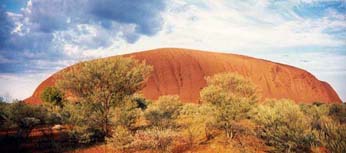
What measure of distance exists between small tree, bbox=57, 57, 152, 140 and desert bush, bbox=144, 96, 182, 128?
12.8ft

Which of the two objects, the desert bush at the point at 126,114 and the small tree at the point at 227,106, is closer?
the small tree at the point at 227,106

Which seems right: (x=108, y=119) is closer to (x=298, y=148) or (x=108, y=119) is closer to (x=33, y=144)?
(x=33, y=144)

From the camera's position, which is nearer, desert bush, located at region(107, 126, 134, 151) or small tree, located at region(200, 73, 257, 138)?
desert bush, located at region(107, 126, 134, 151)

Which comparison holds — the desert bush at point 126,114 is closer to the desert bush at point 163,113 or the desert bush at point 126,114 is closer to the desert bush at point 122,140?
the desert bush at point 163,113

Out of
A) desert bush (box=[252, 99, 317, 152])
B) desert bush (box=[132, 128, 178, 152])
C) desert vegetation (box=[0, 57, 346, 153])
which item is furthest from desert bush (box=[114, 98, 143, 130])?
desert bush (box=[252, 99, 317, 152])

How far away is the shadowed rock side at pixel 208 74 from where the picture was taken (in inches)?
2744

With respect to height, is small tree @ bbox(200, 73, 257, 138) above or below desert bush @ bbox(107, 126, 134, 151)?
above

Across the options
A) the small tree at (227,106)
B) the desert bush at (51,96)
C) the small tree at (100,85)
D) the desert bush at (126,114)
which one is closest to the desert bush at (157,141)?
the desert bush at (126,114)

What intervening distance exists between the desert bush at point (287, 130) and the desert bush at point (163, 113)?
891 cm

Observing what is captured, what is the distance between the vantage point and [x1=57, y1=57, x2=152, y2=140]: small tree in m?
20.9

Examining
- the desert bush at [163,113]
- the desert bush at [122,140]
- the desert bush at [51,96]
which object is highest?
the desert bush at [51,96]

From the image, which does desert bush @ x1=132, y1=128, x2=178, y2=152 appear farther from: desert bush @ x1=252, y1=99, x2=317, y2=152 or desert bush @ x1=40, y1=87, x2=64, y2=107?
desert bush @ x1=40, y1=87, x2=64, y2=107

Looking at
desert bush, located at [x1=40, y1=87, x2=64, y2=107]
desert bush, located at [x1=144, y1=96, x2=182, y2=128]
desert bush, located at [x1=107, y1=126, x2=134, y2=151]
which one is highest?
desert bush, located at [x1=40, y1=87, x2=64, y2=107]

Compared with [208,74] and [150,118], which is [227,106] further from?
[208,74]
